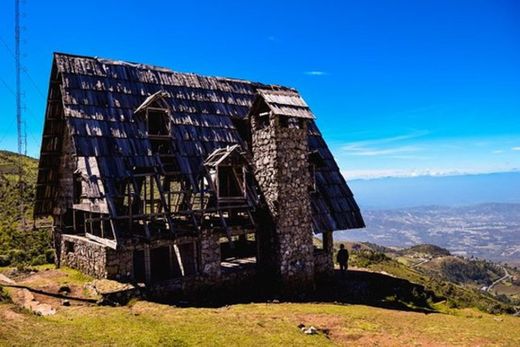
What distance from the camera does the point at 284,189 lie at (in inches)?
835

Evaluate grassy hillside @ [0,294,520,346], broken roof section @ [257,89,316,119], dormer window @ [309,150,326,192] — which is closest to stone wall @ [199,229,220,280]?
grassy hillside @ [0,294,520,346]

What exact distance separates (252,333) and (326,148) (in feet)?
55.8

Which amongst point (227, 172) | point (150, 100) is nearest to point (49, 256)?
point (150, 100)

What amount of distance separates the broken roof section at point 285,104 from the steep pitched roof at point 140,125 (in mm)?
62

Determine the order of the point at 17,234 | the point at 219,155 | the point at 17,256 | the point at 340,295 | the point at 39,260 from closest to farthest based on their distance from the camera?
the point at 219,155 → the point at 340,295 → the point at 39,260 → the point at 17,256 → the point at 17,234

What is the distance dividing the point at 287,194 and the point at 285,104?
4653mm

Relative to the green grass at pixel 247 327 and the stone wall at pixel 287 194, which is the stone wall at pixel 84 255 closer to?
the green grass at pixel 247 327

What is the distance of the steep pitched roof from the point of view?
61.4 ft

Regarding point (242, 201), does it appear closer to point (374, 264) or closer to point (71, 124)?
point (71, 124)

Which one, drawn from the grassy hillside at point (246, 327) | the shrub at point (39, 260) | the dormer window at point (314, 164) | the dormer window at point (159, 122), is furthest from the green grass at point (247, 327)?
the shrub at point (39, 260)

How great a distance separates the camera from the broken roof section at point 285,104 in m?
21.6

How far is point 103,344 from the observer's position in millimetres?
10555

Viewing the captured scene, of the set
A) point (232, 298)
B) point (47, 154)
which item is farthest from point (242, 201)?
point (47, 154)

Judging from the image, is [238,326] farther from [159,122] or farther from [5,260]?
[5,260]
